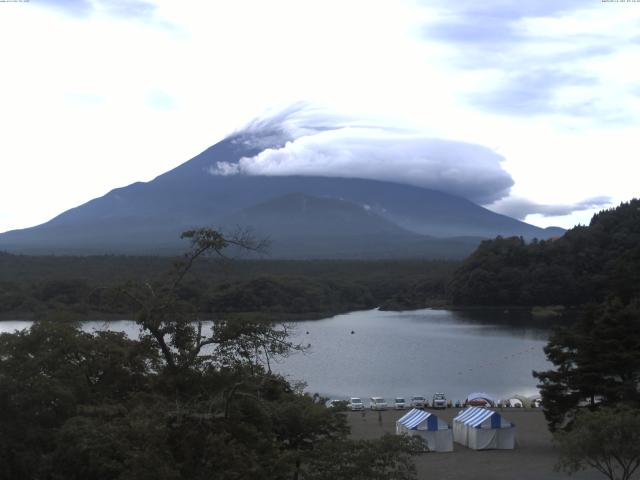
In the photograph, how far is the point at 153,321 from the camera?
6629 millimetres

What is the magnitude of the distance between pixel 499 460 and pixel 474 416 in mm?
1594

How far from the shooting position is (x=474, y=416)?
16734 millimetres

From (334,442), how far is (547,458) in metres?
8.38

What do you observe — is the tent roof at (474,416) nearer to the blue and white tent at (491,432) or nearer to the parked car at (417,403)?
the blue and white tent at (491,432)

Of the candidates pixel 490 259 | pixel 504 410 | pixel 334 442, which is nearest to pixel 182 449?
pixel 334 442

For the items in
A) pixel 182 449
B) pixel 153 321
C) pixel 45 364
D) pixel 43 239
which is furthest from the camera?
pixel 43 239

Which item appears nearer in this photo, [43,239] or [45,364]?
[45,364]

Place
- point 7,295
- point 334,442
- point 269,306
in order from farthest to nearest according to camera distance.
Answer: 1. point 269,306
2. point 7,295
3. point 334,442

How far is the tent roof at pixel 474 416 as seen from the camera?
16.3 metres

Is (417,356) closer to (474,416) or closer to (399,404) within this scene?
(399,404)

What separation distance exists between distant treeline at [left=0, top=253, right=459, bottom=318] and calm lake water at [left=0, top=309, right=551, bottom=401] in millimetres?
4023

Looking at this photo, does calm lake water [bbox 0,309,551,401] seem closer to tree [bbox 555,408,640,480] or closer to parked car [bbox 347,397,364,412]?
parked car [bbox 347,397,364,412]

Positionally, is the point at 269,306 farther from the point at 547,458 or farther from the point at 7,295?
the point at 547,458

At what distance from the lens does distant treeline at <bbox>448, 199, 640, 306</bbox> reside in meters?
57.0
